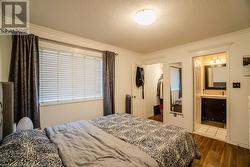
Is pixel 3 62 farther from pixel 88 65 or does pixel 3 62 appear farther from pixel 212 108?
pixel 212 108

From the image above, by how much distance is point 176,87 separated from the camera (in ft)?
12.4

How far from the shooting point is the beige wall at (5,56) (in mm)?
2066

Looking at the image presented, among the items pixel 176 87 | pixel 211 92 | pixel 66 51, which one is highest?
pixel 66 51

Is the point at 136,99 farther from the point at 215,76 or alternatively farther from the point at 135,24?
the point at 215,76

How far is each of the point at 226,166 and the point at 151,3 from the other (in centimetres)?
270

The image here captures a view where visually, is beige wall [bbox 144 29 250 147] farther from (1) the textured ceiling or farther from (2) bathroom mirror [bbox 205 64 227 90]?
(2) bathroom mirror [bbox 205 64 227 90]

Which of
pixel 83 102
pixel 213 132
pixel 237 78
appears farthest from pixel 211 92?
pixel 83 102

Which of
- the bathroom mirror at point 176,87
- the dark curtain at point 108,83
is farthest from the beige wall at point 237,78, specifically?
the dark curtain at point 108,83

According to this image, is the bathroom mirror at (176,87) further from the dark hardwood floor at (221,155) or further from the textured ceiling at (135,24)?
the dark hardwood floor at (221,155)

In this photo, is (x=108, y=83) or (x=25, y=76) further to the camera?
(x=108, y=83)

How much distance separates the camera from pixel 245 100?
2592 millimetres

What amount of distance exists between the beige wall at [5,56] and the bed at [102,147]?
1.24 m

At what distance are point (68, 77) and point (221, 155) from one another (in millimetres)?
3343

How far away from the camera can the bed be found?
95 cm
